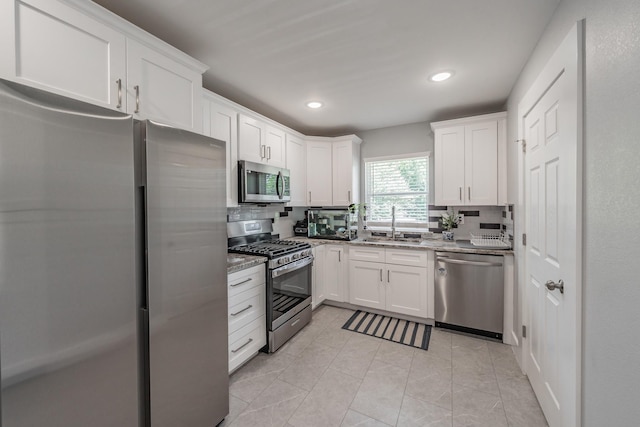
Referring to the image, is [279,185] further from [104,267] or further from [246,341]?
[104,267]

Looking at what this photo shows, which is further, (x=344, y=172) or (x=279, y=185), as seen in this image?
(x=344, y=172)

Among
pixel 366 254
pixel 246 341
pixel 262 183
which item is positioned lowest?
pixel 246 341

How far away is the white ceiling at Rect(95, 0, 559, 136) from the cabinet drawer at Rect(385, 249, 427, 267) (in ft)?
5.68

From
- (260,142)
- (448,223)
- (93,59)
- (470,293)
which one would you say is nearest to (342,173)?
(260,142)

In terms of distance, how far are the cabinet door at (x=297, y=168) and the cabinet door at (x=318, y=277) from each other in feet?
2.44

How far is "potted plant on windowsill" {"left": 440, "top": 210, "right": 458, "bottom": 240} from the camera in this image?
10.7 ft

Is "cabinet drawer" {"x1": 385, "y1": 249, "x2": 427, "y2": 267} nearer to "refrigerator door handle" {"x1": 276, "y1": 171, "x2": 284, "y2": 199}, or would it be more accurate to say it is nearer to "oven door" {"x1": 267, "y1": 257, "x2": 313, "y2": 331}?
"oven door" {"x1": 267, "y1": 257, "x2": 313, "y2": 331}

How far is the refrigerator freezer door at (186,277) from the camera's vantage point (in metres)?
1.25

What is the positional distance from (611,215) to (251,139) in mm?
2624

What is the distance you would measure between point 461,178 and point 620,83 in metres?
2.25

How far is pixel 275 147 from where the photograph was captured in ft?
9.96

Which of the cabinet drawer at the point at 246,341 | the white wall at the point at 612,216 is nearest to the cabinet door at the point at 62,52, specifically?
the cabinet drawer at the point at 246,341

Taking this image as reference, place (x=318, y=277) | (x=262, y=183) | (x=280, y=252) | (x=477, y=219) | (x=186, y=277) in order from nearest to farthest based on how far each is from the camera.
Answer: (x=186, y=277)
(x=280, y=252)
(x=262, y=183)
(x=477, y=219)
(x=318, y=277)

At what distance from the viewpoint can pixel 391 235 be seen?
12.1 feet
